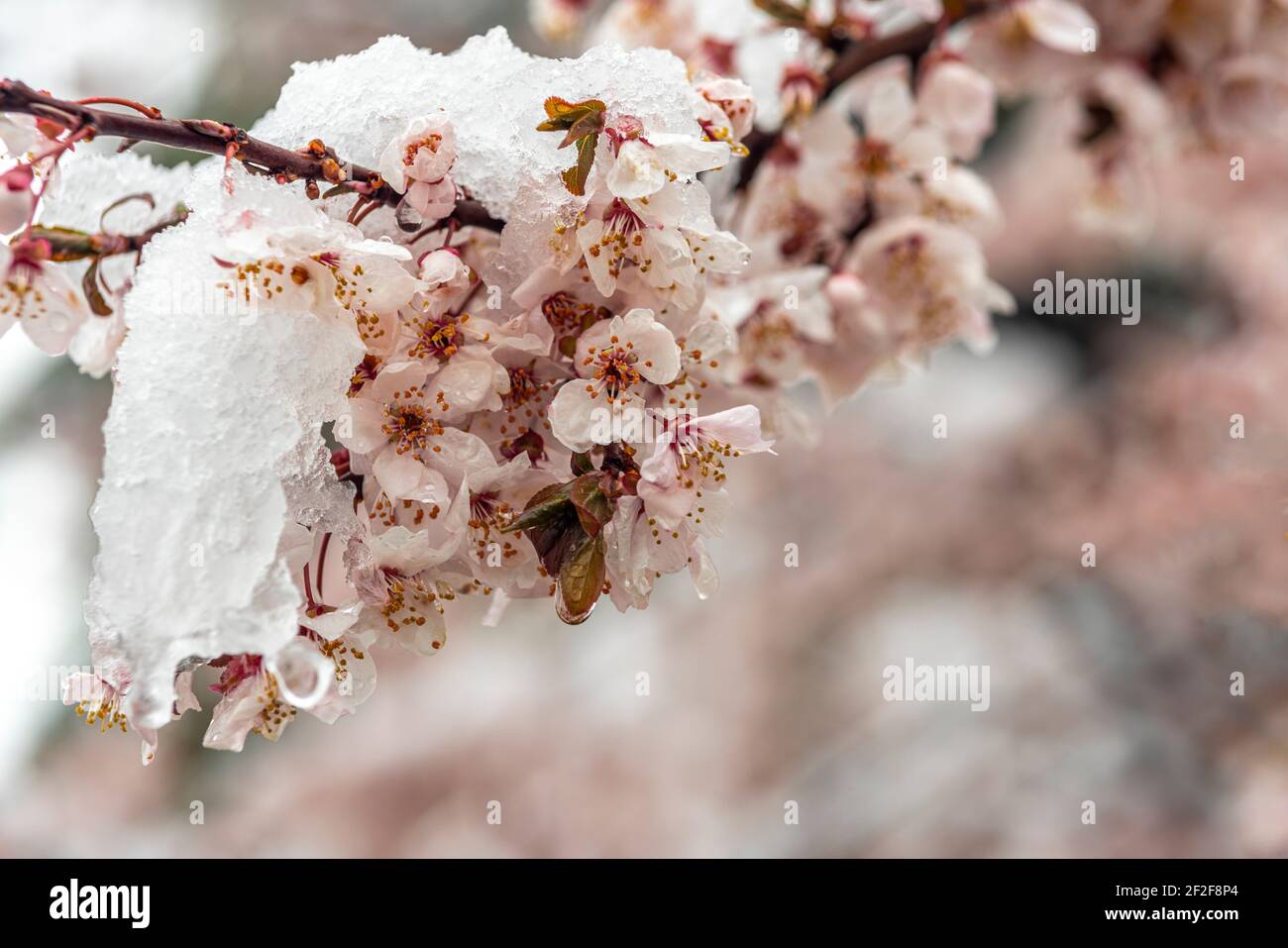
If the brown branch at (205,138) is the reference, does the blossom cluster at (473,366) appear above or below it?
below

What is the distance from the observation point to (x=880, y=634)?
290cm

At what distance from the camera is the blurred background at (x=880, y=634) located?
219cm

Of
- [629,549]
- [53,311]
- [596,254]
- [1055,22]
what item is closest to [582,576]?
[629,549]

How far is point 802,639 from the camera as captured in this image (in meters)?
2.92

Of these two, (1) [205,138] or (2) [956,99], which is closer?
(1) [205,138]

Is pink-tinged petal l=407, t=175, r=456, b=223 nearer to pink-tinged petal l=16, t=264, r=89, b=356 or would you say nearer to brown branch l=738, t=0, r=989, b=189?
pink-tinged petal l=16, t=264, r=89, b=356

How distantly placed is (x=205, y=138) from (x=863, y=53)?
50 cm

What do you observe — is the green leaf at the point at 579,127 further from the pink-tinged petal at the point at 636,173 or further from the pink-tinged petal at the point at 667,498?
the pink-tinged petal at the point at 667,498

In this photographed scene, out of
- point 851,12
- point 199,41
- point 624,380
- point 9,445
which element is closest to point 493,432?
point 624,380

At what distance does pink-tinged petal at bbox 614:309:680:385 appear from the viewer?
0.45 meters

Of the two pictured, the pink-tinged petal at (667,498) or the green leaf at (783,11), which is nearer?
the pink-tinged petal at (667,498)

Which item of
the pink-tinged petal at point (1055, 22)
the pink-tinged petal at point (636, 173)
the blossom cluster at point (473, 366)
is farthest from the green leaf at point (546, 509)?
the pink-tinged petal at point (1055, 22)

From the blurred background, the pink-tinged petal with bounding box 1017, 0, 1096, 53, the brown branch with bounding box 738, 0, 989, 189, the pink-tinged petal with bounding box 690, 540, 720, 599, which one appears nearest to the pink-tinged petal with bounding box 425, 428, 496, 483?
the pink-tinged petal with bounding box 690, 540, 720, 599

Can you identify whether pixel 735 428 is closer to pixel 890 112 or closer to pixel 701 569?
pixel 701 569
